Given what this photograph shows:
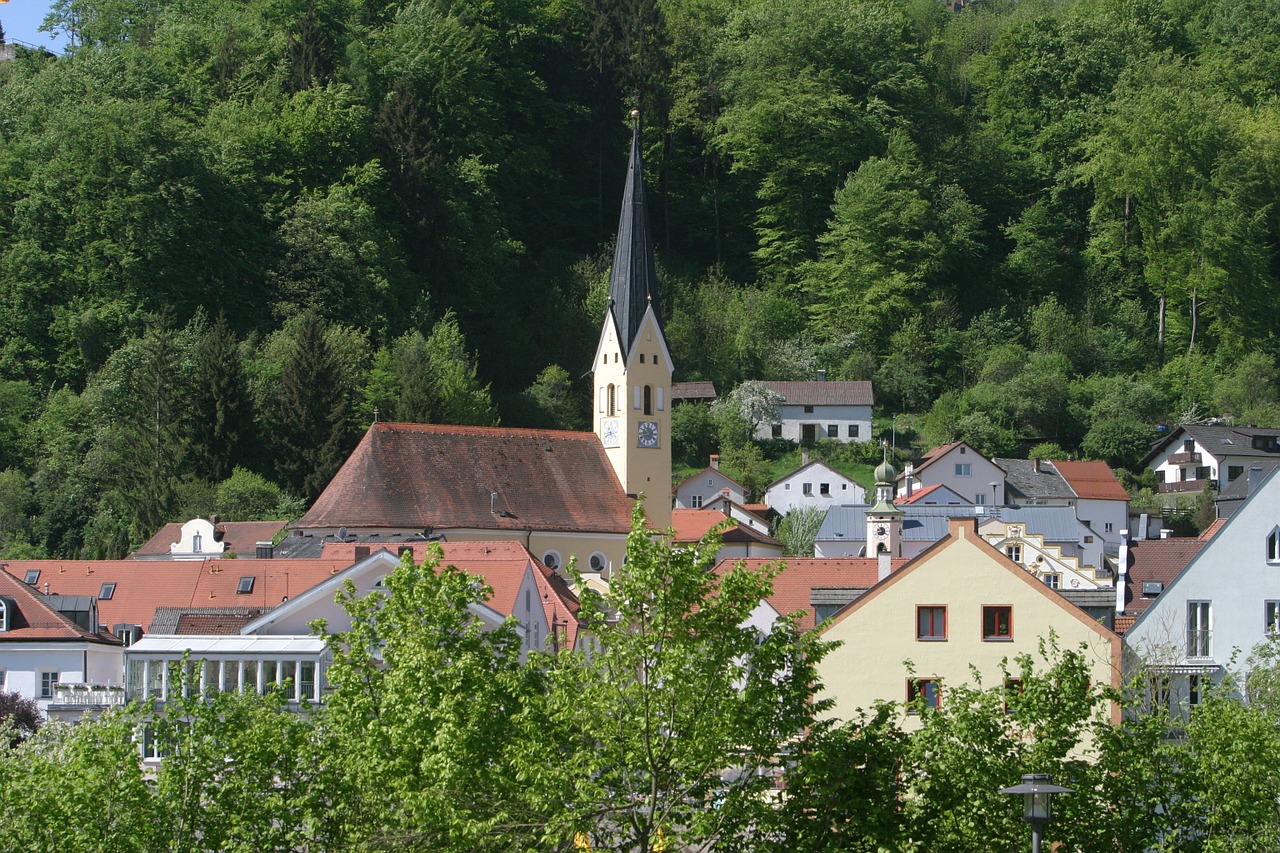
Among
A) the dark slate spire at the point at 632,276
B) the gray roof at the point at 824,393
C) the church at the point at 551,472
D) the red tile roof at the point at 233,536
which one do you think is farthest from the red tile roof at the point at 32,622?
the gray roof at the point at 824,393

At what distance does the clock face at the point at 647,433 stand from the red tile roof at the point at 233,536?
36.0ft

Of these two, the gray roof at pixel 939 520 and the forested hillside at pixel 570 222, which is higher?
the forested hillside at pixel 570 222

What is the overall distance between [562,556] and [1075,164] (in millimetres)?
49809

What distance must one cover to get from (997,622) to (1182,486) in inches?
2022

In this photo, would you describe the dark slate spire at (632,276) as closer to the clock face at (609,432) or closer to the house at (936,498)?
the clock face at (609,432)

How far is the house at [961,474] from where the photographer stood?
286 ft

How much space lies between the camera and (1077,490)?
8612 cm

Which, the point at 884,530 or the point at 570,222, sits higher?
the point at 570,222

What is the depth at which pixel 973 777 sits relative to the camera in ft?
90.9

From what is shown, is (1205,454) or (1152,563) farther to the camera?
(1205,454)

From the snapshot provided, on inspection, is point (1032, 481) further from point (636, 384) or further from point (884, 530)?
point (884, 530)

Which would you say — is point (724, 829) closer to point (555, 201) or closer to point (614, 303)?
point (614, 303)

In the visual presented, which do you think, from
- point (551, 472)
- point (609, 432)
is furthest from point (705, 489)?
point (551, 472)

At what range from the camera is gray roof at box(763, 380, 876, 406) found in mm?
92562
